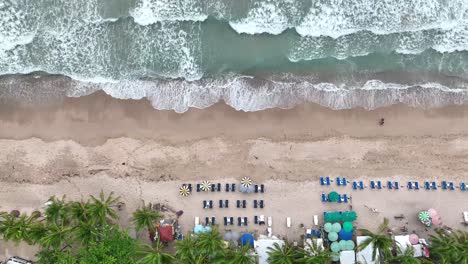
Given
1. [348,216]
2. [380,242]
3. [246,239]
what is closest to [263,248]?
[246,239]

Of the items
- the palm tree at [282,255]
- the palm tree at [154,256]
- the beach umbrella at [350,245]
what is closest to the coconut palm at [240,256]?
the palm tree at [282,255]

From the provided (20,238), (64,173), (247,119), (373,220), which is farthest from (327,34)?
(20,238)

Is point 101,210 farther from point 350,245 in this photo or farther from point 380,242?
point 380,242

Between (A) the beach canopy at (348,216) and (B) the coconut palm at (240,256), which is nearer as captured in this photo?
(B) the coconut palm at (240,256)

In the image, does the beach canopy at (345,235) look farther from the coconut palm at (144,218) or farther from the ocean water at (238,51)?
the coconut palm at (144,218)

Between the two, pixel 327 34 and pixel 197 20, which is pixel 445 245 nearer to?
pixel 327 34

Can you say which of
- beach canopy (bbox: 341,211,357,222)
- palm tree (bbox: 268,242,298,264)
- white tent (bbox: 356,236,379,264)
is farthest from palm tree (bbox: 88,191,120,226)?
white tent (bbox: 356,236,379,264)
